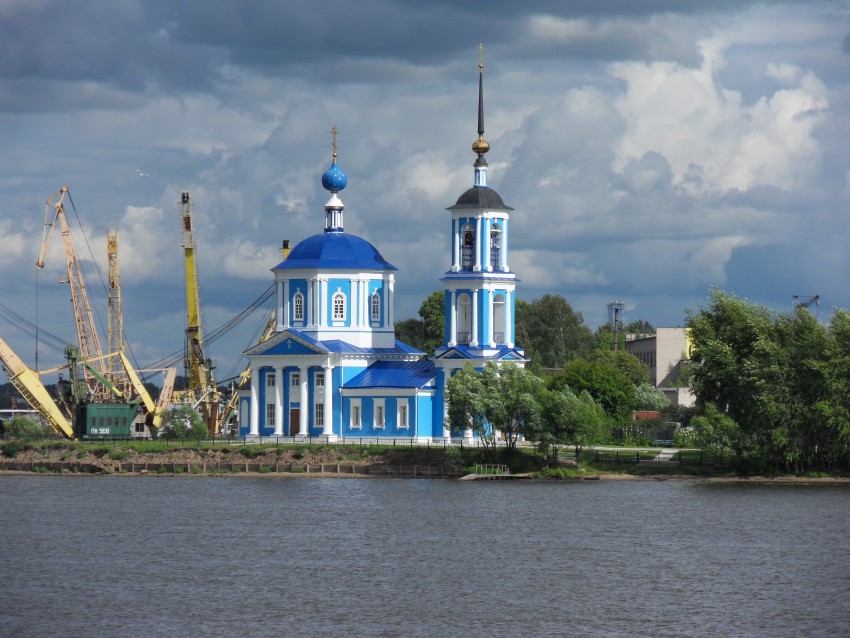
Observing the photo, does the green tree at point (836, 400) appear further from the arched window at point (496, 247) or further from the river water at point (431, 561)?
the arched window at point (496, 247)

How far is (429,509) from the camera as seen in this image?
63688mm

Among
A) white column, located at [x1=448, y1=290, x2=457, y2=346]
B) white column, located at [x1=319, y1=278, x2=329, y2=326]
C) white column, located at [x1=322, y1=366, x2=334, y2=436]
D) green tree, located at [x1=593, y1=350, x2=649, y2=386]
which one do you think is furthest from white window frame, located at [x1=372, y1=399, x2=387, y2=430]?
green tree, located at [x1=593, y1=350, x2=649, y2=386]

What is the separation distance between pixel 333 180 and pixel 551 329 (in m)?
63.0

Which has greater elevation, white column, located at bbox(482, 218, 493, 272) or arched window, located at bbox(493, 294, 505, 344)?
white column, located at bbox(482, 218, 493, 272)

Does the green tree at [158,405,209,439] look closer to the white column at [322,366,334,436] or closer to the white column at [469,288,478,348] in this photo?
the white column at [322,366,334,436]

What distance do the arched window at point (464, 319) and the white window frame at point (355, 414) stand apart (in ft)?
22.6

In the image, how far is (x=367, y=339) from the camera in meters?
94.9

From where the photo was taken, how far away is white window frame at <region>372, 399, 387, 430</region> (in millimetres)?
91625

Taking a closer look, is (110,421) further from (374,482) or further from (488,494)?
(488,494)

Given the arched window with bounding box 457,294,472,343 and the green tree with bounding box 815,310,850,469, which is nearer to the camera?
the green tree with bounding box 815,310,850,469

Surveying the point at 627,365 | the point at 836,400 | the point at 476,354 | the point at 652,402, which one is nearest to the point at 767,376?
the point at 836,400

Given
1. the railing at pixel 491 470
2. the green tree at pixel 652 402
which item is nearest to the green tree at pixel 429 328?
Result: the green tree at pixel 652 402

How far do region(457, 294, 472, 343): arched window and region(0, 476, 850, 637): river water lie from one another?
18.1 m

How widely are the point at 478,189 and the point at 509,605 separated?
5246 centimetres
